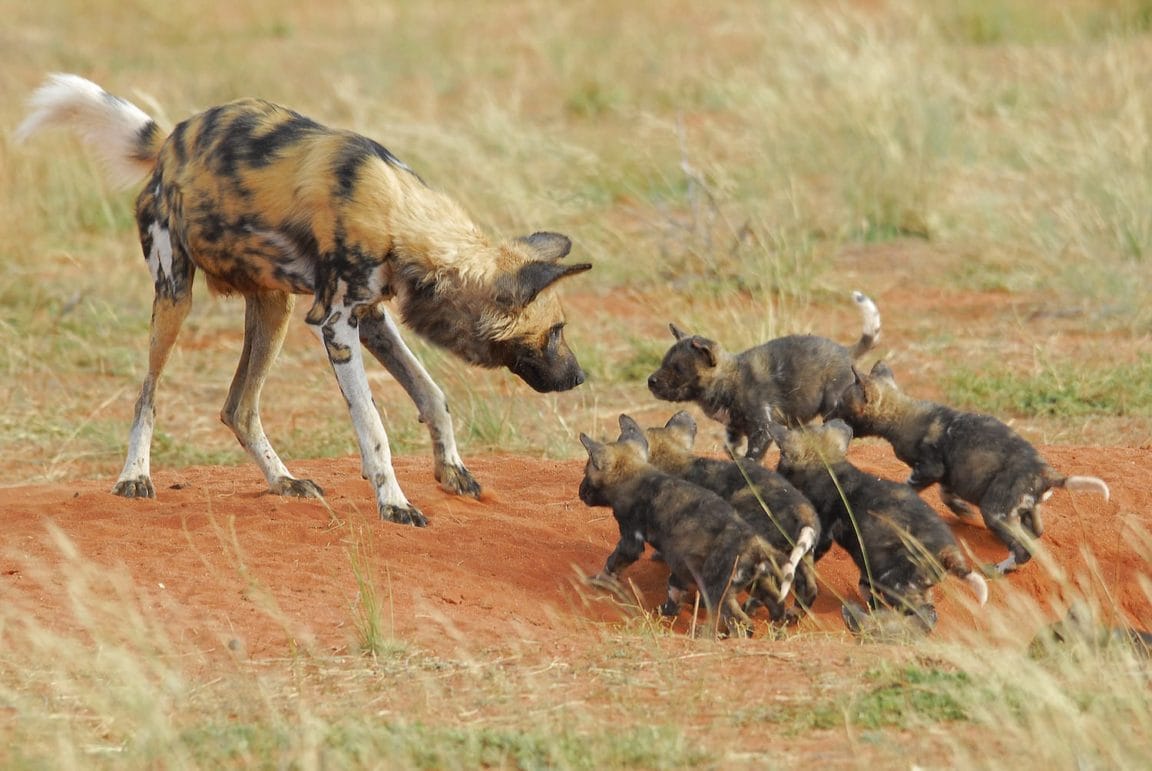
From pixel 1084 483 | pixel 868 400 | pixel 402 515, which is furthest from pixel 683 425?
pixel 1084 483

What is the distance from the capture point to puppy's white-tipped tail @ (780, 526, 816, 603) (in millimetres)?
5023

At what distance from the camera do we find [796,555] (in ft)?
16.6

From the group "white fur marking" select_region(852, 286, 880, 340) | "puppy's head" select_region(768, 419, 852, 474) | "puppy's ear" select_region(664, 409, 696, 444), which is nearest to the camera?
"puppy's head" select_region(768, 419, 852, 474)

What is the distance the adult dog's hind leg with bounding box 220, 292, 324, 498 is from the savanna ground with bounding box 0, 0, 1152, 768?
23 centimetres

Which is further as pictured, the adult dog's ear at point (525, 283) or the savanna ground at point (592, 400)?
the adult dog's ear at point (525, 283)

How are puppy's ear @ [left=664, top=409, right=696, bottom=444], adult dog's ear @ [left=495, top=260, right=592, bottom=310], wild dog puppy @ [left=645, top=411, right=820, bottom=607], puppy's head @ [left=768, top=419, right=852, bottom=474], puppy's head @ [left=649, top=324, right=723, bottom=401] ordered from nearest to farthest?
wild dog puppy @ [left=645, top=411, right=820, bottom=607] < puppy's head @ [left=768, top=419, right=852, bottom=474] < adult dog's ear @ [left=495, top=260, right=592, bottom=310] < puppy's ear @ [left=664, top=409, right=696, bottom=444] < puppy's head @ [left=649, top=324, right=723, bottom=401]

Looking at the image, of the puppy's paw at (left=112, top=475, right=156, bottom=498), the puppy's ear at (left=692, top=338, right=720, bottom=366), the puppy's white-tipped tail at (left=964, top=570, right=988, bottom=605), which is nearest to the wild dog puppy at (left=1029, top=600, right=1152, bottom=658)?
the puppy's white-tipped tail at (left=964, top=570, right=988, bottom=605)

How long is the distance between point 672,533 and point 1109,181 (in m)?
6.22

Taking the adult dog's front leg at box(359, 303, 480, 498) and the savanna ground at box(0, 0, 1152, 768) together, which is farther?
the adult dog's front leg at box(359, 303, 480, 498)

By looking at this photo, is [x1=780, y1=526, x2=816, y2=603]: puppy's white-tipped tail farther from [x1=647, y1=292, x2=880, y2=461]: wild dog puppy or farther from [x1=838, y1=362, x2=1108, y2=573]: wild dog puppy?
[x1=647, y1=292, x2=880, y2=461]: wild dog puppy

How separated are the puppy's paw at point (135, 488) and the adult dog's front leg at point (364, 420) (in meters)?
0.99

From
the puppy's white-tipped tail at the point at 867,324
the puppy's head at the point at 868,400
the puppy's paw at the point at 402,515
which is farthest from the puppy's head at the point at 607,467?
the puppy's white-tipped tail at the point at 867,324

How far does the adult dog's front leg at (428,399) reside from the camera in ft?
20.7

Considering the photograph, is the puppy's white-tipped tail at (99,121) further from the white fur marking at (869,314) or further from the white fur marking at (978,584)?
the white fur marking at (978,584)
